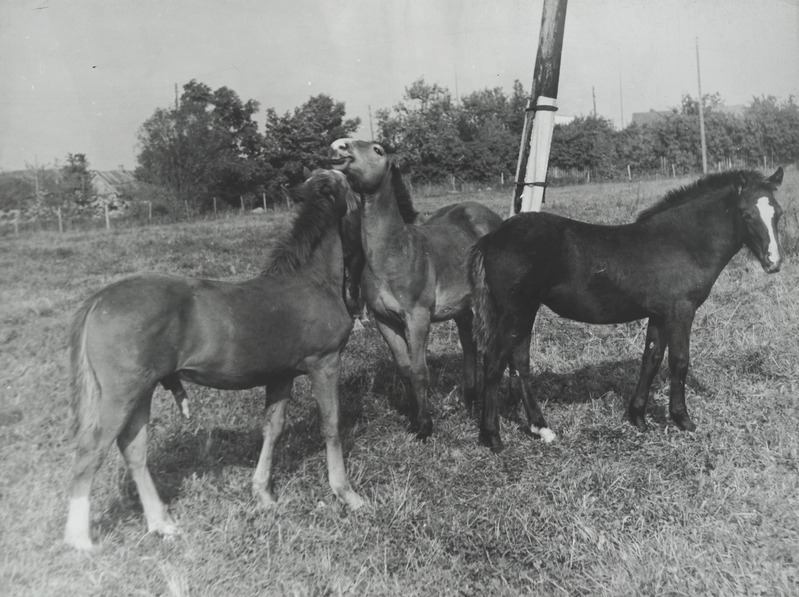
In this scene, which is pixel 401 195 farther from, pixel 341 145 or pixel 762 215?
pixel 762 215

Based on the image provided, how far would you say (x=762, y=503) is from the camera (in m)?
3.56

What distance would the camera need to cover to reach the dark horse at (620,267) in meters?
4.57

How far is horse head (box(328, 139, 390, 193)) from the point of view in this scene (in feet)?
14.6

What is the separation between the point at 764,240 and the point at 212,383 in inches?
167

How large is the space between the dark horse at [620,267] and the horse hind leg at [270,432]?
1.71 meters

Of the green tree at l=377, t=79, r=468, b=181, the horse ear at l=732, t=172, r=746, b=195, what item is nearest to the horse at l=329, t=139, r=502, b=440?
the horse ear at l=732, t=172, r=746, b=195

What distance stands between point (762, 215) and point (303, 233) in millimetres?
3558

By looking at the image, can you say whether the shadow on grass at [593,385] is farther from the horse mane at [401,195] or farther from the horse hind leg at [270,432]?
the horse hind leg at [270,432]

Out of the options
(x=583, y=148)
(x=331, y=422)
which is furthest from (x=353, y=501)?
(x=583, y=148)

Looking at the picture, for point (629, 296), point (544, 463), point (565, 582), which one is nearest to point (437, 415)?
point (544, 463)

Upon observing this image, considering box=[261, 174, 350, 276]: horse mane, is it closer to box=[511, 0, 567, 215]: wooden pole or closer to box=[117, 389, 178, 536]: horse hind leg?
box=[117, 389, 178, 536]: horse hind leg

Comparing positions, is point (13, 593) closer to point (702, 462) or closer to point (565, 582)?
point (565, 582)

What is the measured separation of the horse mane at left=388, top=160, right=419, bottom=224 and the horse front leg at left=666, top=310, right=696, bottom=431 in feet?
7.70

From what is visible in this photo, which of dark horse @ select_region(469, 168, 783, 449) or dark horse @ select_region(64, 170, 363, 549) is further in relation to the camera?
dark horse @ select_region(469, 168, 783, 449)
